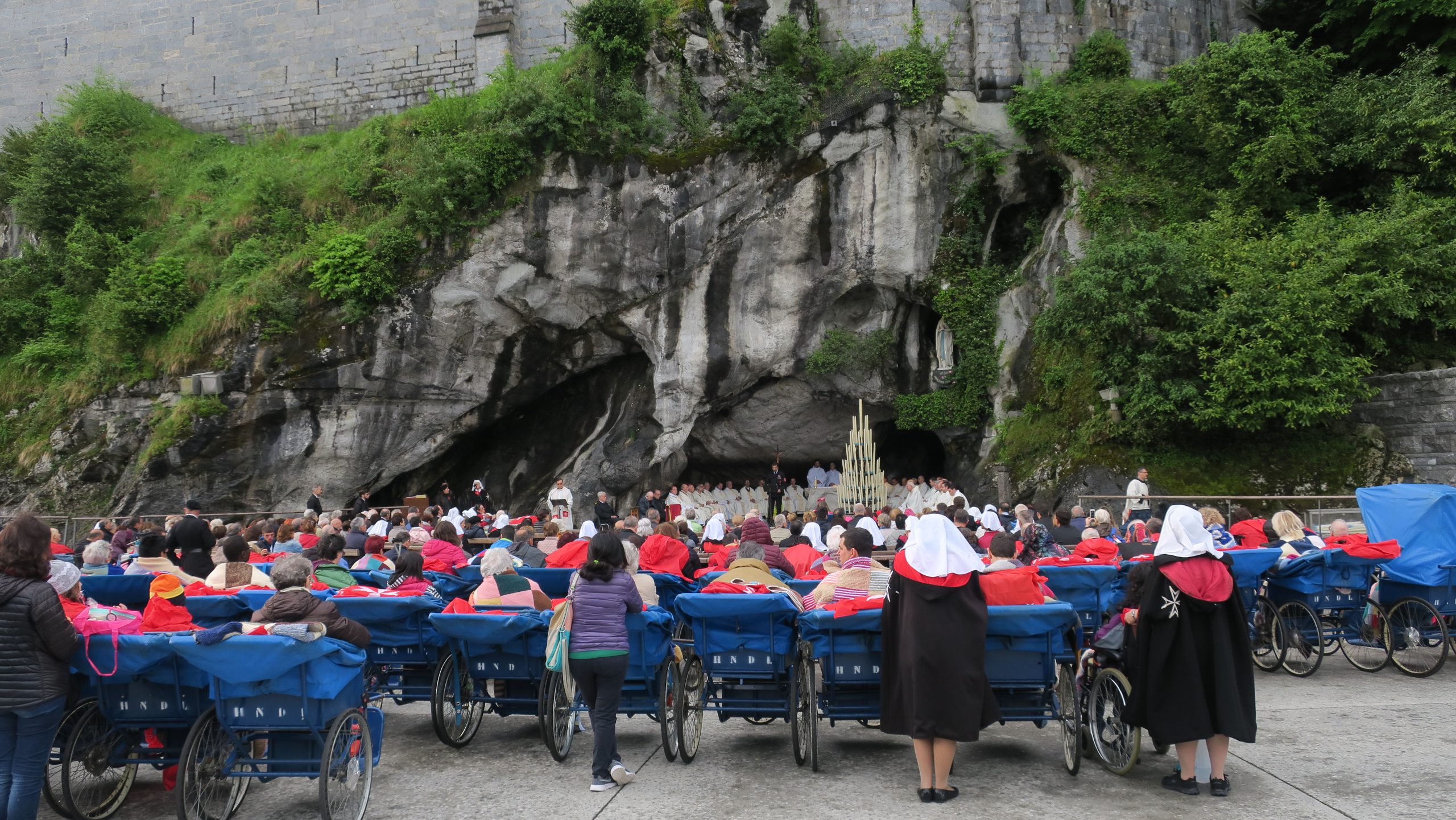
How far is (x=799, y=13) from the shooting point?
74.1ft

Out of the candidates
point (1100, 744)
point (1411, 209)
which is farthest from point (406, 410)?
point (1411, 209)

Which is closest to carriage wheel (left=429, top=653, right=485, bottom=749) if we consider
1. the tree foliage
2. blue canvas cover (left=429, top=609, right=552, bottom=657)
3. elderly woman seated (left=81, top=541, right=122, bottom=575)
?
blue canvas cover (left=429, top=609, right=552, bottom=657)

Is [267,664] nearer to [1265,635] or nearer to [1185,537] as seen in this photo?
[1185,537]

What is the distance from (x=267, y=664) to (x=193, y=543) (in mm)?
5620

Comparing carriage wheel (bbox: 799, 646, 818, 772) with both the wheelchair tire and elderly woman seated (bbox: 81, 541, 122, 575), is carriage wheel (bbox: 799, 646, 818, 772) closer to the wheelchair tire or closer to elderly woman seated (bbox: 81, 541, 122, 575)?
the wheelchair tire

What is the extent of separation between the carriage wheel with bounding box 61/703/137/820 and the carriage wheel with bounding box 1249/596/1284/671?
28.9ft

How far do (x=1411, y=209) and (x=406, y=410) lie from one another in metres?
20.2

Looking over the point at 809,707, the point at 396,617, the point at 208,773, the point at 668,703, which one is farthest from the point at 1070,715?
the point at 208,773

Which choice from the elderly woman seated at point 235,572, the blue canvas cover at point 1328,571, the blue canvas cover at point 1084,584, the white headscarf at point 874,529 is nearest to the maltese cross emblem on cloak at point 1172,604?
the blue canvas cover at point 1084,584

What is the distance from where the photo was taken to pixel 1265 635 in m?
8.64

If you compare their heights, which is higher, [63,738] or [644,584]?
[644,584]

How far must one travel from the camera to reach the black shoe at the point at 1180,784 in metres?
5.58

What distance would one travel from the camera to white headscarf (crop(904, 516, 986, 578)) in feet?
18.0

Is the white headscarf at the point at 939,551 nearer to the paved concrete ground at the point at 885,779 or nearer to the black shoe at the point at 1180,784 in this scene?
the paved concrete ground at the point at 885,779
